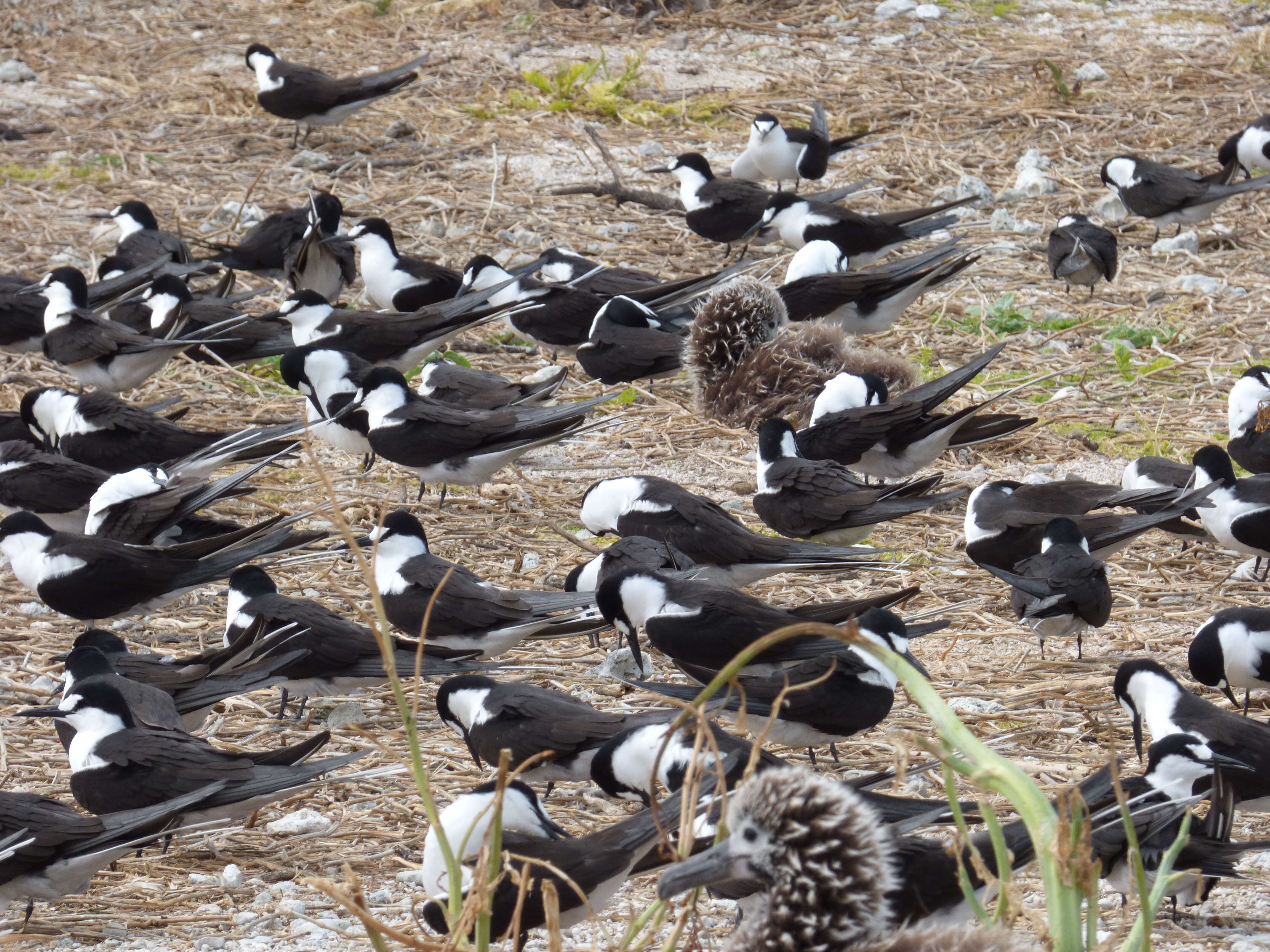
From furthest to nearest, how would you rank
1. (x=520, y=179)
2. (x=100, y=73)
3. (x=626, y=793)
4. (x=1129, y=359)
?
1. (x=100, y=73)
2. (x=520, y=179)
3. (x=1129, y=359)
4. (x=626, y=793)

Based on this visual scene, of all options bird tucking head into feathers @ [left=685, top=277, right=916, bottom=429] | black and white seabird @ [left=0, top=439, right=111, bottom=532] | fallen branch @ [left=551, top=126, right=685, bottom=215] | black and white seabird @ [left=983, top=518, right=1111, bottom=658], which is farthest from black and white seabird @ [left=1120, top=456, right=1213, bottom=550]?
fallen branch @ [left=551, top=126, right=685, bottom=215]

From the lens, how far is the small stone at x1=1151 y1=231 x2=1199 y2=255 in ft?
25.8

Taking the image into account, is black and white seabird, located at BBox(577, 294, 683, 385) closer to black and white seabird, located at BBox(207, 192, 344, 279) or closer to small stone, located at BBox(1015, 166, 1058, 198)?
black and white seabird, located at BBox(207, 192, 344, 279)

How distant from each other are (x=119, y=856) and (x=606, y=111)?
762 cm

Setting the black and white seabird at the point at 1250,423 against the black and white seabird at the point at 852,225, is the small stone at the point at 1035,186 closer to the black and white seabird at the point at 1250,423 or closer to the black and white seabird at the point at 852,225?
the black and white seabird at the point at 852,225

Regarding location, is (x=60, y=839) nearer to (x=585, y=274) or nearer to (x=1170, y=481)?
(x=1170, y=481)

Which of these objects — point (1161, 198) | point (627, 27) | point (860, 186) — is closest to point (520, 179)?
point (860, 186)

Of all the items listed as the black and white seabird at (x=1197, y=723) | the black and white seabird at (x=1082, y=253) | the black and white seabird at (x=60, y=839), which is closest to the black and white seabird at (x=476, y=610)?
the black and white seabird at (x=60, y=839)

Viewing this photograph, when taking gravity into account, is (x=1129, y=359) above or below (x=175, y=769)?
below

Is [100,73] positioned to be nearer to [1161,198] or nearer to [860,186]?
[860,186]

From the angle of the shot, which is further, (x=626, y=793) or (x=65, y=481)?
(x=65, y=481)

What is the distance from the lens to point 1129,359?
6.63 meters

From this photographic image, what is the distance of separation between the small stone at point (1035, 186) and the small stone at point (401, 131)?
4.05 m

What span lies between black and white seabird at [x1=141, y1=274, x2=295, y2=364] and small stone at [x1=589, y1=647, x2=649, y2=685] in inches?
114
